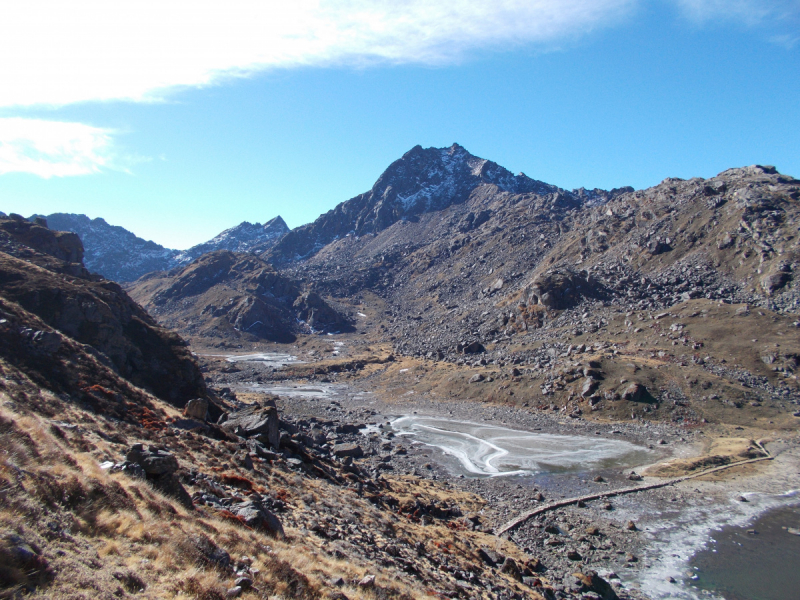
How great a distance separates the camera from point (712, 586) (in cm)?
2298

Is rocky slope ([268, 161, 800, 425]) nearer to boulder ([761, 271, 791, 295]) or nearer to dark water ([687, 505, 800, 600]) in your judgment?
boulder ([761, 271, 791, 295])

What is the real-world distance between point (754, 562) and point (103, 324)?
53093 millimetres

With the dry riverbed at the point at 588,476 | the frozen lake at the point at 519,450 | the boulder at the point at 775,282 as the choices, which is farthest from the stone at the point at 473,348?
the boulder at the point at 775,282

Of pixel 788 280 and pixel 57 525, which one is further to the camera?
pixel 788 280

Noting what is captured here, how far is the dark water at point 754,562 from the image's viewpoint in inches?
893

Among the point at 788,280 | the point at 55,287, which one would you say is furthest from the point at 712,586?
the point at 788,280

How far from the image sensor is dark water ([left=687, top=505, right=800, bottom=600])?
22672 millimetres

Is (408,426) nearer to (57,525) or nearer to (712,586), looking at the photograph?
(712,586)

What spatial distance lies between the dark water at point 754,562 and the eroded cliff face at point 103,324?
41.3 meters

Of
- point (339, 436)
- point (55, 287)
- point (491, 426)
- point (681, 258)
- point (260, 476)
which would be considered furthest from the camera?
point (681, 258)

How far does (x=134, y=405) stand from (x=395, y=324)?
5255 inches

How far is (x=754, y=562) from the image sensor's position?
25391mm

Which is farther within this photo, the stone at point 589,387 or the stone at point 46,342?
the stone at point 589,387

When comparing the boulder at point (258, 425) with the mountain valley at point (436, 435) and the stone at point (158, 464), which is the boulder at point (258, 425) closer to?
the mountain valley at point (436, 435)
